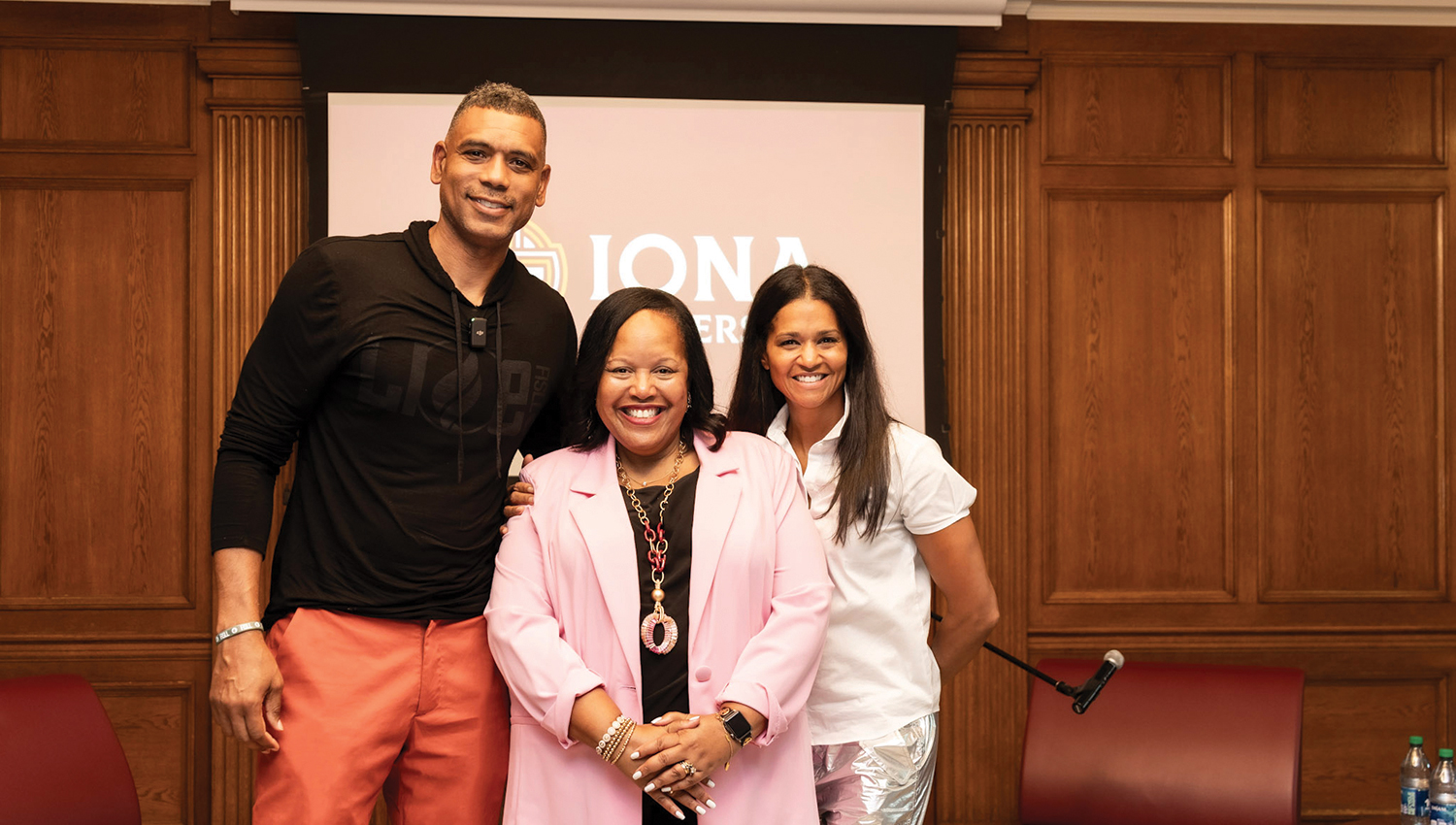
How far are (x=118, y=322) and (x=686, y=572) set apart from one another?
2543 mm

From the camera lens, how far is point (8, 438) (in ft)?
10.6

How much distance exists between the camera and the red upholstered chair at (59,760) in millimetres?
2219

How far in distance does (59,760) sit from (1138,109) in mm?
3605

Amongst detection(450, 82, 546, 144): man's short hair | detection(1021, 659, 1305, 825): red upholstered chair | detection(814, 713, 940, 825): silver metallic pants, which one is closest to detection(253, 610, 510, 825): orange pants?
detection(814, 713, 940, 825): silver metallic pants

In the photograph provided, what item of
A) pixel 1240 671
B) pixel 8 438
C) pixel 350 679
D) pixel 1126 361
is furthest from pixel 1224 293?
pixel 8 438

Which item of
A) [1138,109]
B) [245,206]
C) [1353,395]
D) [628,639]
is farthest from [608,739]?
[1353,395]

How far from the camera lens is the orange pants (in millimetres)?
1636

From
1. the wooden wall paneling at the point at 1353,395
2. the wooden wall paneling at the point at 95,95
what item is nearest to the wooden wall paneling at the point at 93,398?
the wooden wall paneling at the point at 95,95

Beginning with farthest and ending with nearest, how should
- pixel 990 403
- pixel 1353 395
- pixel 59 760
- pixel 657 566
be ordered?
pixel 1353 395 → pixel 990 403 → pixel 59 760 → pixel 657 566

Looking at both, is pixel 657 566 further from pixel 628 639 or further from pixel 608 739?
pixel 608 739

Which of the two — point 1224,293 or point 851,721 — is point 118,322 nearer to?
point 851,721

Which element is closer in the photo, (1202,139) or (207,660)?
(207,660)

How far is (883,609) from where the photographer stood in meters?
1.88

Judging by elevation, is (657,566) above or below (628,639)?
above
